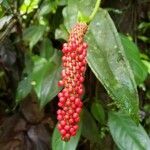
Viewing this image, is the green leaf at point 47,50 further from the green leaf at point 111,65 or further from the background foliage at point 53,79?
the green leaf at point 111,65

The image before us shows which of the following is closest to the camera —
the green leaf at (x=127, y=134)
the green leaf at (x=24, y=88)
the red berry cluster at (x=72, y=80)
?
the red berry cluster at (x=72, y=80)

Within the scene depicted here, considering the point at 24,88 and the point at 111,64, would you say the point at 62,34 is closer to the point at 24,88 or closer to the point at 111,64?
the point at 24,88

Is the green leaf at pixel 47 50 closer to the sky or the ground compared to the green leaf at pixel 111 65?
closer to the ground

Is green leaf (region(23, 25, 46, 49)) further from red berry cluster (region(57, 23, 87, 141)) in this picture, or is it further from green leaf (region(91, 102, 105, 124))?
red berry cluster (region(57, 23, 87, 141))

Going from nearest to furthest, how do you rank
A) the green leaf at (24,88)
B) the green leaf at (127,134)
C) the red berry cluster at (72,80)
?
the red berry cluster at (72,80) < the green leaf at (127,134) < the green leaf at (24,88)

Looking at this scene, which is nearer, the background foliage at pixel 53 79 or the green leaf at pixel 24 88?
the background foliage at pixel 53 79

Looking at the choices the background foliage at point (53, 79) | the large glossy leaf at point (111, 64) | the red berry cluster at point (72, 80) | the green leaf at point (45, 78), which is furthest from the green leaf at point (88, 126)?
the red berry cluster at point (72, 80)

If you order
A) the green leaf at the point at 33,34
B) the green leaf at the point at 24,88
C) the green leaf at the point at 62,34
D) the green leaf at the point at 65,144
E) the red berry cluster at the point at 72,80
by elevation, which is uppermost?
the red berry cluster at the point at 72,80
